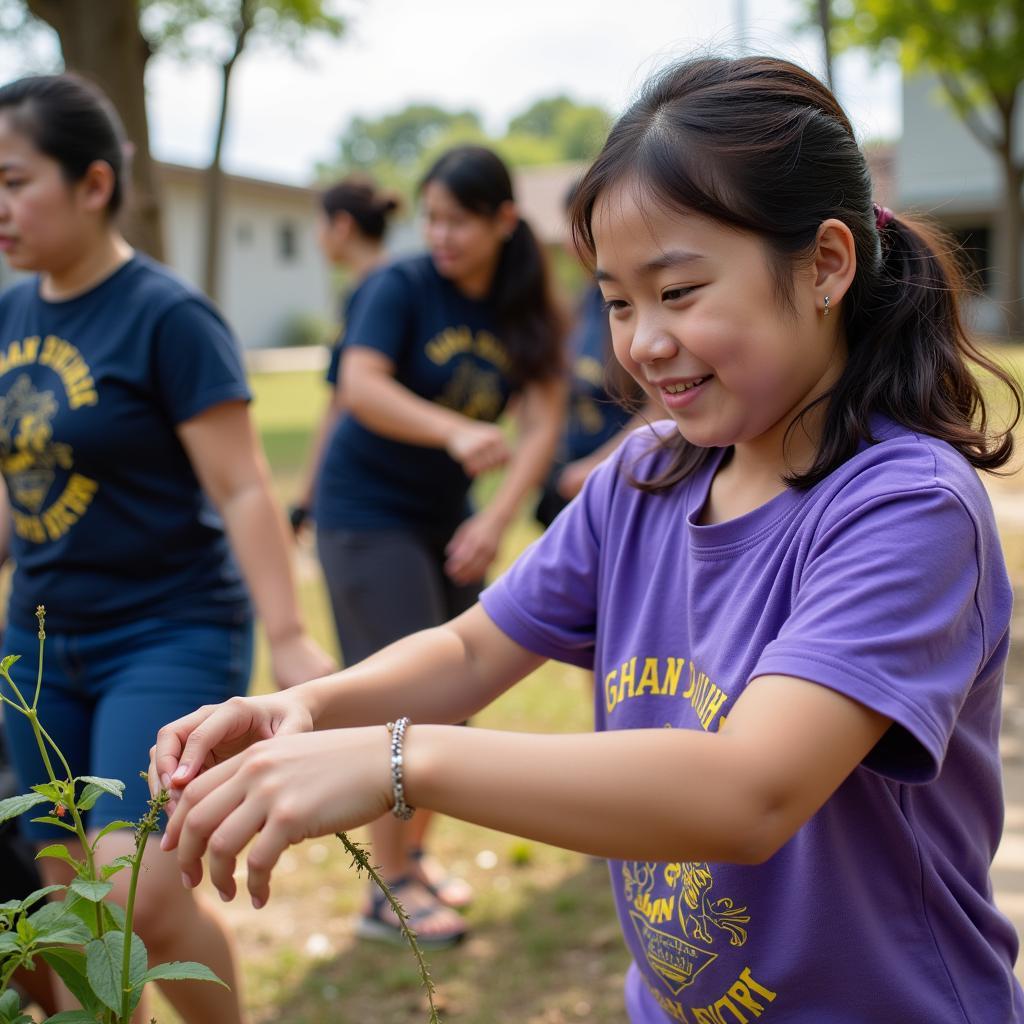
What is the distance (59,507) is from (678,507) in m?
1.45

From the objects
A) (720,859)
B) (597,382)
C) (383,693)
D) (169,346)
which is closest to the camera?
(720,859)

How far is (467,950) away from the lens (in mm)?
3590

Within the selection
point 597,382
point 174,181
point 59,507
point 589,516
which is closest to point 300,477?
point 597,382

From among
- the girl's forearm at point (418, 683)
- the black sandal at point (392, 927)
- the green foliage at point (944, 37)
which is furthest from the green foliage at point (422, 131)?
the girl's forearm at point (418, 683)

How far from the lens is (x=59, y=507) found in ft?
8.58

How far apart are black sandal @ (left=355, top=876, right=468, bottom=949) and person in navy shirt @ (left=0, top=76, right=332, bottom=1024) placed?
1218 millimetres

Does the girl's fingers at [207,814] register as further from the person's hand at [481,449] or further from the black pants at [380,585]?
the black pants at [380,585]

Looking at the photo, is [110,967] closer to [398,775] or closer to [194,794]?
[194,794]

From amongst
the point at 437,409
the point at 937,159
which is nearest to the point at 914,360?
the point at 437,409

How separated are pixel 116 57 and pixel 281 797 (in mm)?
5527

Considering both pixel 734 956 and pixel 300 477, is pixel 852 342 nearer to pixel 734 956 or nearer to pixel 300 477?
pixel 734 956

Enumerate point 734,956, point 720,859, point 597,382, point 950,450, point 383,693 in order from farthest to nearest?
point 597,382 < point 383,693 < point 734,956 < point 950,450 < point 720,859

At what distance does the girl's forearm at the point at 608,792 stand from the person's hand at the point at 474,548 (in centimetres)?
246

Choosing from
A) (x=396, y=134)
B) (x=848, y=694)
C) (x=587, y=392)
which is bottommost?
(x=396, y=134)
